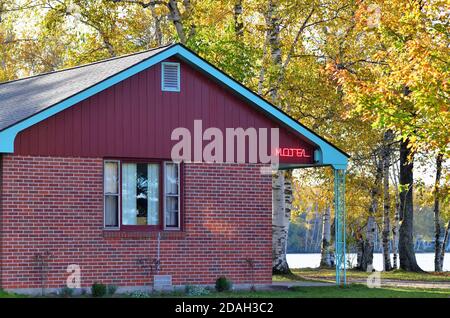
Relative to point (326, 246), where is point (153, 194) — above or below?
above

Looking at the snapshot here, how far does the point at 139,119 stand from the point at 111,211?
2416 millimetres

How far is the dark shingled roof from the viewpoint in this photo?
27.4 metres

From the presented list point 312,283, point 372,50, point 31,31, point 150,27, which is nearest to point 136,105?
point 312,283

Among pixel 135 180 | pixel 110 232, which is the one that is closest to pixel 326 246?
pixel 135 180

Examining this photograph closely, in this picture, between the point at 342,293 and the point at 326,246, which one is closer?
the point at 342,293

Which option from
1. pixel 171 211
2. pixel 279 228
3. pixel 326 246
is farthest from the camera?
pixel 326 246

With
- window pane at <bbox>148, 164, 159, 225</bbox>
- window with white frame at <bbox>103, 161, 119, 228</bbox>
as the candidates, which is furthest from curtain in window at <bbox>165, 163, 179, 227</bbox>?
window with white frame at <bbox>103, 161, 119, 228</bbox>

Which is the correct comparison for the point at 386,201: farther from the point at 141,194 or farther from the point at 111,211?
the point at 111,211

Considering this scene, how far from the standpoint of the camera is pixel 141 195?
28562 millimetres

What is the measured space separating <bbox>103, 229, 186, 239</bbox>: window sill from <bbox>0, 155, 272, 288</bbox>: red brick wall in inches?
1.0

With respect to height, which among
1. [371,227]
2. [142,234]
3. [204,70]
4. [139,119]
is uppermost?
[204,70]

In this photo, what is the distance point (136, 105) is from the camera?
92.8ft

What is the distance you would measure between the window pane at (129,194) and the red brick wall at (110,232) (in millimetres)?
538

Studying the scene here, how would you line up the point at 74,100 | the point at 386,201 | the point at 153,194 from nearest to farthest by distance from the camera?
1. the point at 74,100
2. the point at 153,194
3. the point at 386,201
